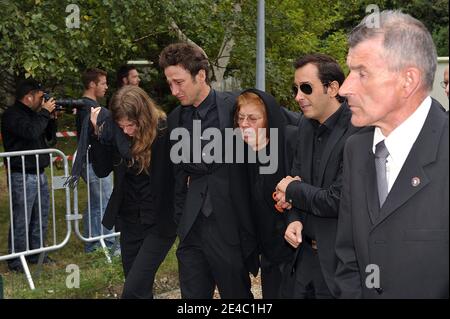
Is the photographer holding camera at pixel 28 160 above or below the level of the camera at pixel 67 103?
below

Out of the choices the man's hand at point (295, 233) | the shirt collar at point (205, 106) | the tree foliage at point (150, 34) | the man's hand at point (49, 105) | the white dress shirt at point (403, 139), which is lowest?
the man's hand at point (295, 233)

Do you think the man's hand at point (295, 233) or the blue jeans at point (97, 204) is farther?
the blue jeans at point (97, 204)

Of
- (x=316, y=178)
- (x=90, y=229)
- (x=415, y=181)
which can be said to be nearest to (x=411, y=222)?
(x=415, y=181)

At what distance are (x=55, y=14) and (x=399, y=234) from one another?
664 cm

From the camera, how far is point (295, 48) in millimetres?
16969

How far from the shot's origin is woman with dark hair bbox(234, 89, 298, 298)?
455 cm

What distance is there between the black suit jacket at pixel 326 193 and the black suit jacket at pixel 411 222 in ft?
3.36

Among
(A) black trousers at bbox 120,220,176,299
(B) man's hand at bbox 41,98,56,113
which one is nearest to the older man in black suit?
(A) black trousers at bbox 120,220,176,299

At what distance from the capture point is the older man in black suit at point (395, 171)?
2.61m

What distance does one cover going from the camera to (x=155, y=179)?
508cm

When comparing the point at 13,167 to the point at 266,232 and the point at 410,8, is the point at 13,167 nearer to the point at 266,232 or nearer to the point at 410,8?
the point at 266,232

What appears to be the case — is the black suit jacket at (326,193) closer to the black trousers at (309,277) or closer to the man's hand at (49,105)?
the black trousers at (309,277)

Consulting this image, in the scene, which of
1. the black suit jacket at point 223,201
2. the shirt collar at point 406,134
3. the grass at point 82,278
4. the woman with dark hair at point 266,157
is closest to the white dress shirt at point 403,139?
the shirt collar at point 406,134

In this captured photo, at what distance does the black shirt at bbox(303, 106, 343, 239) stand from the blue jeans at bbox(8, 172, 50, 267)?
13.3 ft
